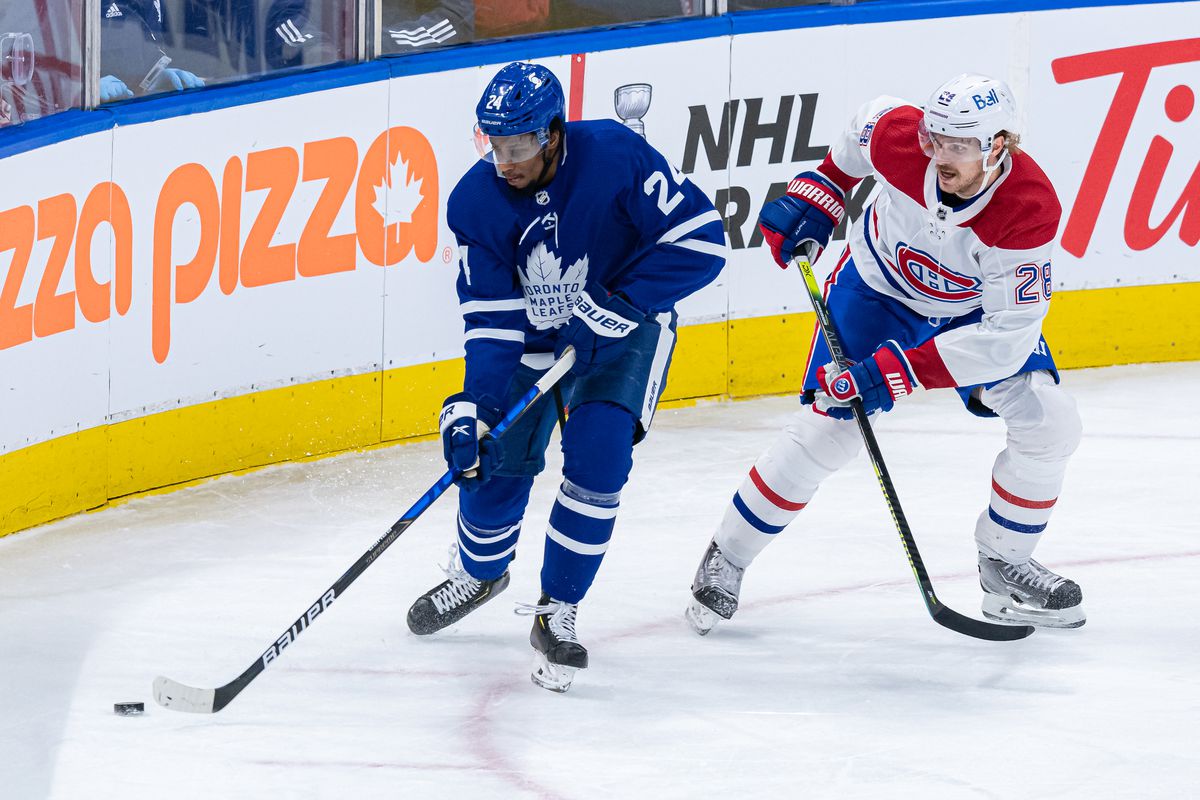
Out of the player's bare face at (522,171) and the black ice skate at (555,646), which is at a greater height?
the player's bare face at (522,171)

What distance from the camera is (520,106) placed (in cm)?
323

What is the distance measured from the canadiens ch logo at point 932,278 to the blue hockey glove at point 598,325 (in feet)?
2.00

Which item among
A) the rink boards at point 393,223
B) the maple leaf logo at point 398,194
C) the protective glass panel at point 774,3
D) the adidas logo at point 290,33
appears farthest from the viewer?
the protective glass panel at point 774,3

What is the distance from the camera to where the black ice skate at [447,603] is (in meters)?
3.76

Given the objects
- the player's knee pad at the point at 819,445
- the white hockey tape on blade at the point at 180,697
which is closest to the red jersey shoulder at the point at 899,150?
the player's knee pad at the point at 819,445

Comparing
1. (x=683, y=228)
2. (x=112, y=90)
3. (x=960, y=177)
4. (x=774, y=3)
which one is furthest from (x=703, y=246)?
(x=774, y=3)

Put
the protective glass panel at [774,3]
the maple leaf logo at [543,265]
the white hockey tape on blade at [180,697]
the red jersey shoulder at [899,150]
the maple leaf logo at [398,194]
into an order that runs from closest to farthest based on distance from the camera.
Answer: the white hockey tape on blade at [180,697], the maple leaf logo at [543,265], the red jersey shoulder at [899,150], the maple leaf logo at [398,194], the protective glass panel at [774,3]

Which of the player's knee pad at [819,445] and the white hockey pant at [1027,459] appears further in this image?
the player's knee pad at [819,445]

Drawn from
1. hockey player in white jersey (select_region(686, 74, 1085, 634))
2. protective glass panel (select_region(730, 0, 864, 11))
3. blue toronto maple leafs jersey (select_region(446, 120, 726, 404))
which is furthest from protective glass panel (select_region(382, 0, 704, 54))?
blue toronto maple leafs jersey (select_region(446, 120, 726, 404))

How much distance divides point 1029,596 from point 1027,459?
1.06 feet

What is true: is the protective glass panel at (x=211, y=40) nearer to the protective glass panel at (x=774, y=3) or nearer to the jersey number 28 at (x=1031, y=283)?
the protective glass panel at (x=774, y=3)

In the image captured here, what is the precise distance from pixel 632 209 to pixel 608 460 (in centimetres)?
47

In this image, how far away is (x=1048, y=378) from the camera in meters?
Answer: 3.68

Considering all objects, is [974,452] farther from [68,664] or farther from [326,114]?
[68,664]
